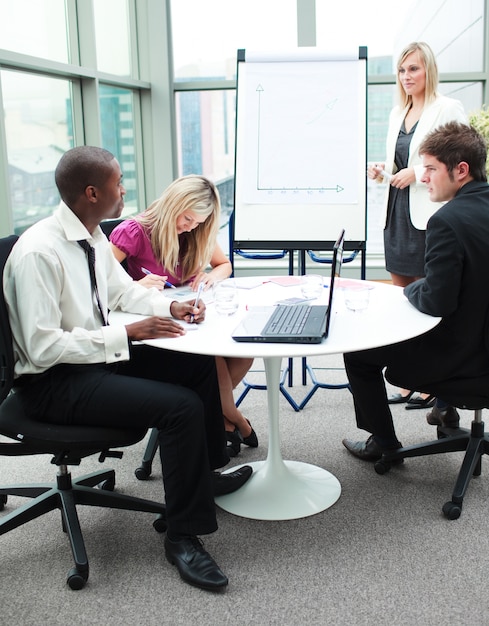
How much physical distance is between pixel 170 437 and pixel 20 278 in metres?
0.57

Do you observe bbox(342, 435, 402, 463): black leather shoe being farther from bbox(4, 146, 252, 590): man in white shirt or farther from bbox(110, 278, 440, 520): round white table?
bbox(4, 146, 252, 590): man in white shirt

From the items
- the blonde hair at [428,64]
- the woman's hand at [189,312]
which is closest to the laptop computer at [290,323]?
the woman's hand at [189,312]

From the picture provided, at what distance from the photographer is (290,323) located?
1.98 metres

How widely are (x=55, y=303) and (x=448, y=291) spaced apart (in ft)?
3.70

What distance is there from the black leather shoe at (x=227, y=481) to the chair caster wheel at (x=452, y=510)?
672 millimetres

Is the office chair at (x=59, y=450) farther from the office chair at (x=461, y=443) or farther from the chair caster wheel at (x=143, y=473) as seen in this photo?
the office chair at (x=461, y=443)

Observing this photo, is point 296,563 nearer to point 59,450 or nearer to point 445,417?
point 59,450

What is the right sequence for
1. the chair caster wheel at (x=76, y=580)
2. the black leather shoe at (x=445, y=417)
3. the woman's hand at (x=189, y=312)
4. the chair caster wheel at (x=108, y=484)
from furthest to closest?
the black leather shoe at (x=445, y=417) < the chair caster wheel at (x=108, y=484) < the woman's hand at (x=189, y=312) < the chair caster wheel at (x=76, y=580)

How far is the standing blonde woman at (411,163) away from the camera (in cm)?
314

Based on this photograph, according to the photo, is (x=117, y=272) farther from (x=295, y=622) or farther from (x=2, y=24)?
(x=2, y=24)

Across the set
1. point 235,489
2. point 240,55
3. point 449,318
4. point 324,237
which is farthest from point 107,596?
point 240,55

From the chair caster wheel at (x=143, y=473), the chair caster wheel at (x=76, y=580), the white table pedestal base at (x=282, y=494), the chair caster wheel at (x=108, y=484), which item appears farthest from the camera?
the chair caster wheel at (x=143, y=473)

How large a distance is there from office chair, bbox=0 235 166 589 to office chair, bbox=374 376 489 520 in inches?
35.3

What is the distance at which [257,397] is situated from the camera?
3.35 m
